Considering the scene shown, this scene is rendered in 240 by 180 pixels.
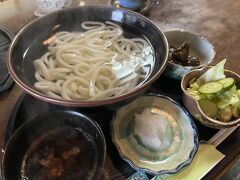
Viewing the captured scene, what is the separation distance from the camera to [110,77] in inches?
45.3

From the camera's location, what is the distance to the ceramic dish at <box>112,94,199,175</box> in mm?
923

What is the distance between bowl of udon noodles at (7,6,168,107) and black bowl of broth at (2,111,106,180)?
3.9 inches

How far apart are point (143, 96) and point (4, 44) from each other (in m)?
0.75

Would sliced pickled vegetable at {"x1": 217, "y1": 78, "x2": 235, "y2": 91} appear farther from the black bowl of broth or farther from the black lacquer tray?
the black bowl of broth

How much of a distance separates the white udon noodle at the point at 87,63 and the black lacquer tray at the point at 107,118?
0.28ft

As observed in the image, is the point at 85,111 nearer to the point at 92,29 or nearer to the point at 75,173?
the point at 75,173

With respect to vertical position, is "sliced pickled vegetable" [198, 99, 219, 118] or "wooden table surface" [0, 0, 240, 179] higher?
"wooden table surface" [0, 0, 240, 179]

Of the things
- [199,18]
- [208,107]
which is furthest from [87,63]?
[199,18]

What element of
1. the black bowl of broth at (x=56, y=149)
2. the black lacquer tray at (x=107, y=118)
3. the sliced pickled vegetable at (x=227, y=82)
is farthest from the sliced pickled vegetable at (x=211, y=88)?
the black bowl of broth at (x=56, y=149)

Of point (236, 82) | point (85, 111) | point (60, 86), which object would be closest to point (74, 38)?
point (60, 86)

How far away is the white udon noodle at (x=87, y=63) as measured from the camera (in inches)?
42.2

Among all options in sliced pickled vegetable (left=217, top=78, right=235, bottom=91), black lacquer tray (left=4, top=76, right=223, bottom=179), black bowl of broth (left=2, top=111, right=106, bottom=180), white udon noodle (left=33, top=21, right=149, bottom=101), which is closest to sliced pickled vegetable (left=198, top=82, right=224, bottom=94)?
sliced pickled vegetable (left=217, top=78, right=235, bottom=91)

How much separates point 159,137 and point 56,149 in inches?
14.1

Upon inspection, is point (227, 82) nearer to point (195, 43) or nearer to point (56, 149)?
point (195, 43)
